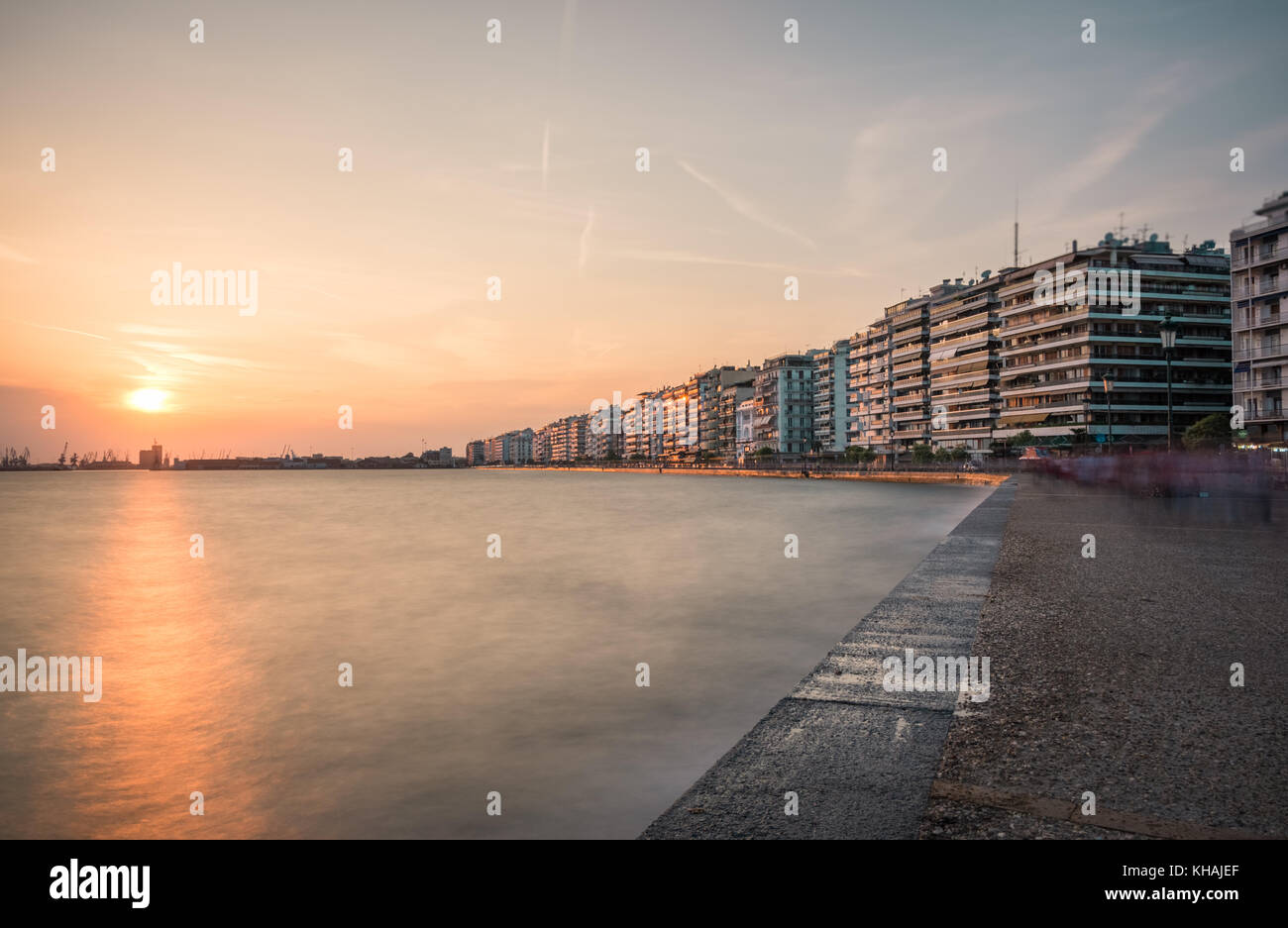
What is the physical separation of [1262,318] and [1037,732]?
325 feet

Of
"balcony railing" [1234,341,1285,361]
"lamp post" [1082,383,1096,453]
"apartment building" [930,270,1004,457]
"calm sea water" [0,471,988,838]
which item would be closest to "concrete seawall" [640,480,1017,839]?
"calm sea water" [0,471,988,838]

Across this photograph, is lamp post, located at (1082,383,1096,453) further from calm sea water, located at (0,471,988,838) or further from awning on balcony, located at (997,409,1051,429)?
calm sea water, located at (0,471,988,838)

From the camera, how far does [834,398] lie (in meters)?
190

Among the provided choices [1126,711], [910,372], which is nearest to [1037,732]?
[1126,711]

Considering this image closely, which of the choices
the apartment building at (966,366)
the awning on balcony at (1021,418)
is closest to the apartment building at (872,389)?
the apartment building at (966,366)

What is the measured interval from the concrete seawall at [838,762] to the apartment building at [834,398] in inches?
7364

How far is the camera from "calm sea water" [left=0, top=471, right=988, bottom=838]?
298 inches

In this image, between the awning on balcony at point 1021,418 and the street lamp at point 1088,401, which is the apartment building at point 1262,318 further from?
the awning on balcony at point 1021,418

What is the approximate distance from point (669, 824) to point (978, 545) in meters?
14.7

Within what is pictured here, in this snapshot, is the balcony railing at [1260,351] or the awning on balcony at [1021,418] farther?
the awning on balcony at [1021,418]

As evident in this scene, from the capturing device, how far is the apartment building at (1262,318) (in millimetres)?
78250

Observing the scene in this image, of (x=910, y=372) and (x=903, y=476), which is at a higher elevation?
(x=910, y=372)

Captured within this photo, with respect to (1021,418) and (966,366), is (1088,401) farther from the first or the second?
(966,366)
